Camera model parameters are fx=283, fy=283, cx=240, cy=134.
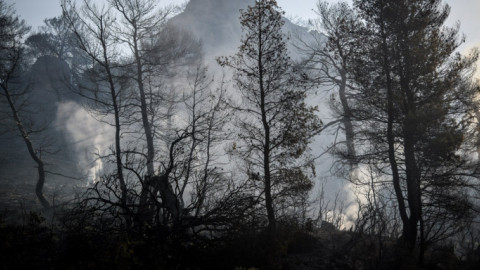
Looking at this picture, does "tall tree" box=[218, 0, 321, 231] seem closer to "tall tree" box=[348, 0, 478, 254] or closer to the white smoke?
"tall tree" box=[348, 0, 478, 254]

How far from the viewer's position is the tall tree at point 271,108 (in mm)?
8000

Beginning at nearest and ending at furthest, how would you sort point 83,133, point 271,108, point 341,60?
point 271,108 → point 341,60 → point 83,133

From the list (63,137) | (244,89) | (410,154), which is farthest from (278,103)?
(63,137)

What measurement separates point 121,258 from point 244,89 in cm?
553

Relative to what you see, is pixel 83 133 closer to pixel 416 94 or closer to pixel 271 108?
pixel 271 108

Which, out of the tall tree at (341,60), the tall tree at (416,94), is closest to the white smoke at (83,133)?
the tall tree at (341,60)

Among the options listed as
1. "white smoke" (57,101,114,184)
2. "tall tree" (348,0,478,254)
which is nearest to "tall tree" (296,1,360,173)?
"tall tree" (348,0,478,254)

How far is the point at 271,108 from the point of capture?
27.6 ft

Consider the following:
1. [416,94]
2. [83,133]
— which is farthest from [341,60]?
[83,133]

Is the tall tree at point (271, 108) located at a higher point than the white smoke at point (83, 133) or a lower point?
lower

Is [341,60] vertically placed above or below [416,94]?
above

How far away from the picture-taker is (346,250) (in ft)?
25.7

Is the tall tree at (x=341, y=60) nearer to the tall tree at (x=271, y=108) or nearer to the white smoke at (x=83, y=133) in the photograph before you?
the tall tree at (x=271, y=108)

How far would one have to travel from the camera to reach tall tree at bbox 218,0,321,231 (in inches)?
315
